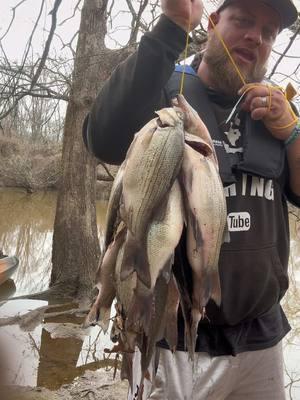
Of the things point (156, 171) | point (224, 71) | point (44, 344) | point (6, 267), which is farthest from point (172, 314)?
point (6, 267)

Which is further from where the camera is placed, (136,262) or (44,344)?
(44,344)

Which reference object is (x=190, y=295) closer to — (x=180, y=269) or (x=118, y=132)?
(x=180, y=269)

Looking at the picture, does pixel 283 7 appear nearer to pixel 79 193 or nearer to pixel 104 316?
pixel 104 316

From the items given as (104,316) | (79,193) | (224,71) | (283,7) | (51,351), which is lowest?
(51,351)

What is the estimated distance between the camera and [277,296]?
225 centimetres

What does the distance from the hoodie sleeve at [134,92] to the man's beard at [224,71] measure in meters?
0.38

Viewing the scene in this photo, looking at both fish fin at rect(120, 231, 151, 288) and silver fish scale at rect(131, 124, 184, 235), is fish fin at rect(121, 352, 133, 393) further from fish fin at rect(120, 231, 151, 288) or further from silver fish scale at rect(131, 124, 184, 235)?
silver fish scale at rect(131, 124, 184, 235)

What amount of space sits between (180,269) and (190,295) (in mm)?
87

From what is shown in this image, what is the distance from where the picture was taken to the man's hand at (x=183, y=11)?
175 cm

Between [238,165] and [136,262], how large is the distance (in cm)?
93

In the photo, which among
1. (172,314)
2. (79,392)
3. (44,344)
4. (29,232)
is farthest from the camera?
(29,232)

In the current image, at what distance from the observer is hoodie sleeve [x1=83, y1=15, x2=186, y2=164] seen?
5.96 feet

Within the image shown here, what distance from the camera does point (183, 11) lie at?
1.76 m

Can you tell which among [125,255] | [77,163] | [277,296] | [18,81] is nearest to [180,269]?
[125,255]
